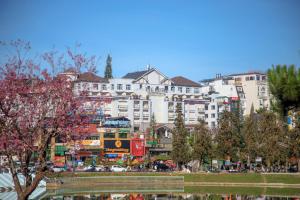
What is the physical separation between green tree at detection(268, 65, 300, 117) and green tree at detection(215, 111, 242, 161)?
44.3 m

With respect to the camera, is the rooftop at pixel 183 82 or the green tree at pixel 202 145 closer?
the green tree at pixel 202 145

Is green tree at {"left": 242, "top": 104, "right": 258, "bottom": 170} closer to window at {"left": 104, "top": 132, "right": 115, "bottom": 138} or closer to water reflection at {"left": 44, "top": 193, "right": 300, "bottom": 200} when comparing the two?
water reflection at {"left": 44, "top": 193, "right": 300, "bottom": 200}

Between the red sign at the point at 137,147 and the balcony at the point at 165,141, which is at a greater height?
the balcony at the point at 165,141

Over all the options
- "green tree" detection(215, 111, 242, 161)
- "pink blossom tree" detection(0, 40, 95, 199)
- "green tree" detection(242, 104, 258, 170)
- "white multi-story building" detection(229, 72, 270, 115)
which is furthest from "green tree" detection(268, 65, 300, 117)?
"white multi-story building" detection(229, 72, 270, 115)

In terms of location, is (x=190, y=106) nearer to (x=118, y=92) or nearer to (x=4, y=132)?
(x=118, y=92)

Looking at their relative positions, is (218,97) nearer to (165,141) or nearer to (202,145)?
(165,141)

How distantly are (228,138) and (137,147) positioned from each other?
18.3m

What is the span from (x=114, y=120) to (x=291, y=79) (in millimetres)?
61415

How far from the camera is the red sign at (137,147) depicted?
239ft

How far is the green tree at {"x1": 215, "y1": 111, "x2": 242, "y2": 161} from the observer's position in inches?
2322

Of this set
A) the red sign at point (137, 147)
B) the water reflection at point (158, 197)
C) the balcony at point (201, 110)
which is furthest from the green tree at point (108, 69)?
the water reflection at point (158, 197)

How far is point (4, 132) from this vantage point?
1616cm

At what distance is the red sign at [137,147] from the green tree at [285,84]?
58522 millimetres

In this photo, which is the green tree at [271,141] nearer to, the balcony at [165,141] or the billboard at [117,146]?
the billboard at [117,146]
